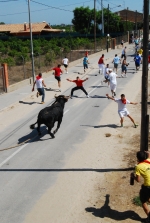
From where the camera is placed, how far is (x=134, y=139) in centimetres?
1207

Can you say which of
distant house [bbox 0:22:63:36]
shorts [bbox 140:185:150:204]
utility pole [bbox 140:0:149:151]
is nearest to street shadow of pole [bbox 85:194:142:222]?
shorts [bbox 140:185:150:204]

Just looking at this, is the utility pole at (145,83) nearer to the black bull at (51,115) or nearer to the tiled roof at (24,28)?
the black bull at (51,115)

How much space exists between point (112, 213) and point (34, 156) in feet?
13.4

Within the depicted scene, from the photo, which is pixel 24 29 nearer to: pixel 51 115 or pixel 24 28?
pixel 24 28

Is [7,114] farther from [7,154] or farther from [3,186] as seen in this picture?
[3,186]

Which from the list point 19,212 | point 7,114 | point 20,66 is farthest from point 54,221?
point 20,66

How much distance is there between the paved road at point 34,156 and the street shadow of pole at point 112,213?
149cm

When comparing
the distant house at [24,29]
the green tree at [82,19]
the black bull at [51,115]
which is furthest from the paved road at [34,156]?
the green tree at [82,19]

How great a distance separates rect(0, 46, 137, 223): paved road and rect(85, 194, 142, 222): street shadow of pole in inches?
58.7

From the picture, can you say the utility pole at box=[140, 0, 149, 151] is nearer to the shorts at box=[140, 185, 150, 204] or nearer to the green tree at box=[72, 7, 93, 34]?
the shorts at box=[140, 185, 150, 204]

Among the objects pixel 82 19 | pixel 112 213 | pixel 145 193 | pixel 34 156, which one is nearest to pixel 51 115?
pixel 34 156

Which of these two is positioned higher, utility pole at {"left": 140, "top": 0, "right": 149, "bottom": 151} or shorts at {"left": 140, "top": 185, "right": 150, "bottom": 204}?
utility pole at {"left": 140, "top": 0, "right": 149, "bottom": 151}

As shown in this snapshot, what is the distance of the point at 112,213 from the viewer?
7328 mm

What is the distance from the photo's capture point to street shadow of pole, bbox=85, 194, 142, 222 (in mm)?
7145
